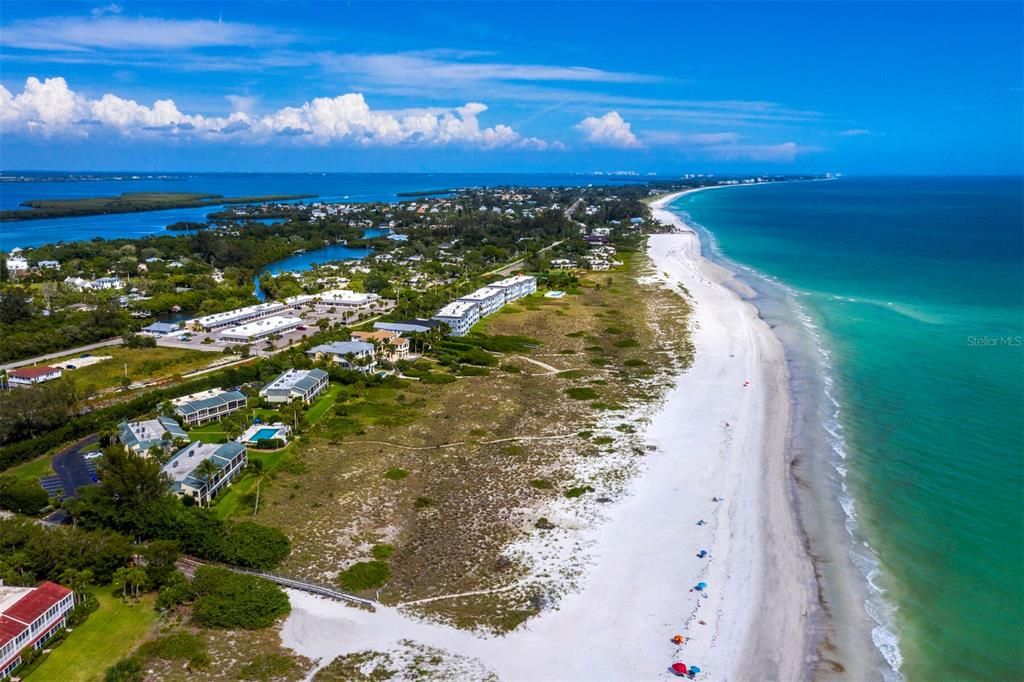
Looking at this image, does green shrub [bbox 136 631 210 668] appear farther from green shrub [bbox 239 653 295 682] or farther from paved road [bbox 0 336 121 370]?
paved road [bbox 0 336 121 370]

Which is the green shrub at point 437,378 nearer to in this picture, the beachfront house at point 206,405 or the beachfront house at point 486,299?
the beachfront house at point 206,405

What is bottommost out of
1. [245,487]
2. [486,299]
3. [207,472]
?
[245,487]

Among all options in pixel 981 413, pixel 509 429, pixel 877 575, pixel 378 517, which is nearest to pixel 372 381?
pixel 509 429

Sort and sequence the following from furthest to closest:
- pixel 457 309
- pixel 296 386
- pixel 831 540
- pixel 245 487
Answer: pixel 457 309
pixel 296 386
pixel 245 487
pixel 831 540

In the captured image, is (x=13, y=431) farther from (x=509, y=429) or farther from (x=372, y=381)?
(x=509, y=429)

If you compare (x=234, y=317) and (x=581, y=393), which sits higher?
(x=581, y=393)

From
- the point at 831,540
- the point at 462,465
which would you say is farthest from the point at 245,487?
the point at 831,540

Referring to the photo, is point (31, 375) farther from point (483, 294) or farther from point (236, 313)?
point (483, 294)
